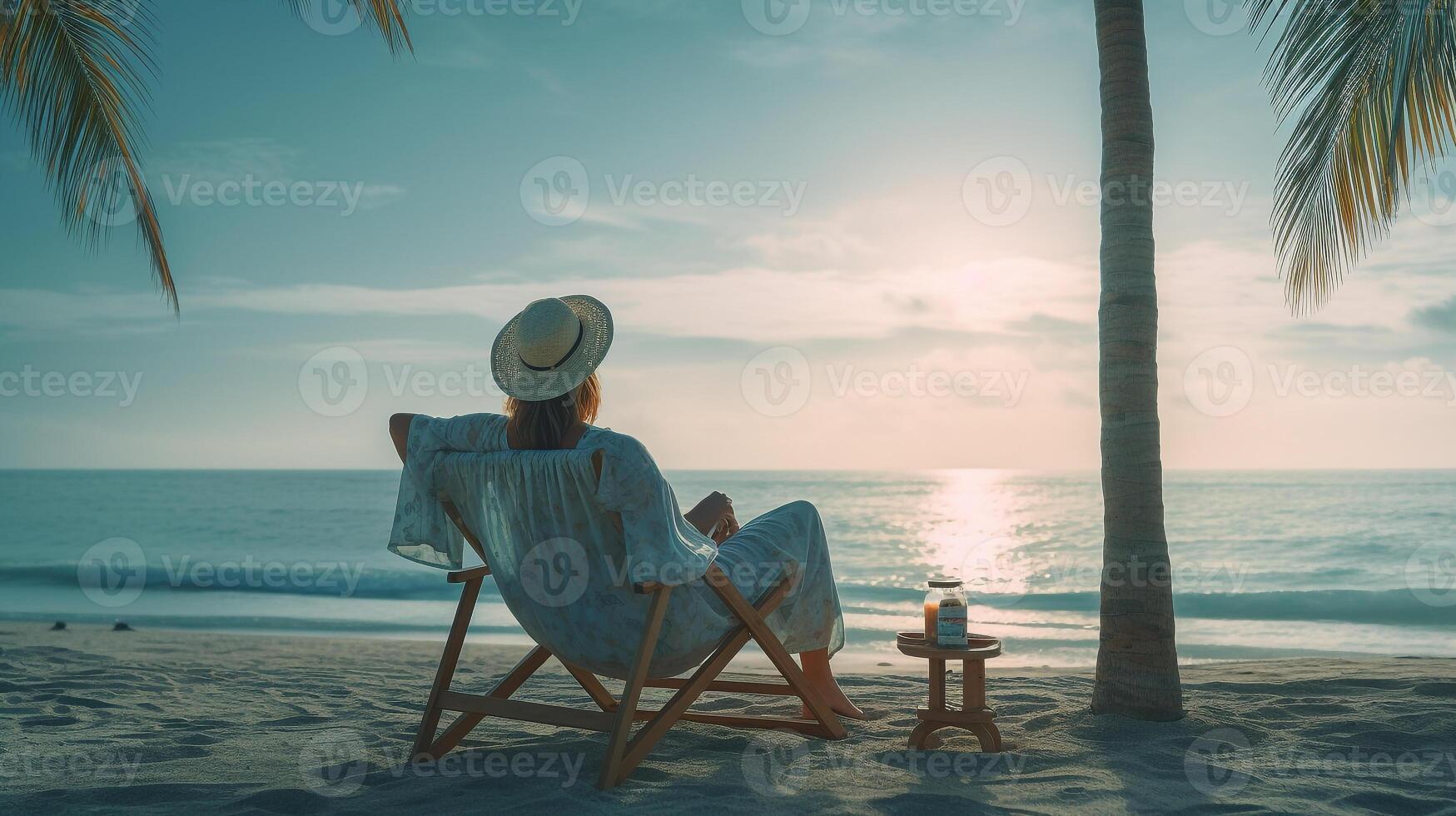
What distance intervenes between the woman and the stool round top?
36 centimetres

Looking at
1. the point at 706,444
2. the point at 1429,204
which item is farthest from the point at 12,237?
the point at 1429,204

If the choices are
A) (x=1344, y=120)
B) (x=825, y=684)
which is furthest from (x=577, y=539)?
(x=1344, y=120)

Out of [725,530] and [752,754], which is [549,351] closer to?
[725,530]

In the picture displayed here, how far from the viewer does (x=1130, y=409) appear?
370 cm

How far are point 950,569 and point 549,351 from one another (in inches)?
588

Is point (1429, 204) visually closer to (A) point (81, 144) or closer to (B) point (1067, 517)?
(A) point (81, 144)

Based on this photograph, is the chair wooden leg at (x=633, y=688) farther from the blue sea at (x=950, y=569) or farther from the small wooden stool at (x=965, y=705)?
the blue sea at (x=950, y=569)

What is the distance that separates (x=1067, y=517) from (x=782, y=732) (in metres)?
26.7

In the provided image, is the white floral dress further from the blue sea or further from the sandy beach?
the blue sea

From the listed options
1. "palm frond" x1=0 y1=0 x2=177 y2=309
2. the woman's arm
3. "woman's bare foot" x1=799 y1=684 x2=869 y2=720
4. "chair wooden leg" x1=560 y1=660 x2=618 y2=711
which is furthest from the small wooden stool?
"palm frond" x1=0 y1=0 x2=177 y2=309

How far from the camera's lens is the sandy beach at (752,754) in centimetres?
274

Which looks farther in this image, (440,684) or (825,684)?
(825,684)

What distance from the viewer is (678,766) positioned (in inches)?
124

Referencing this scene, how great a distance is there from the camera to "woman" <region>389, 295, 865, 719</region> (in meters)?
2.79
